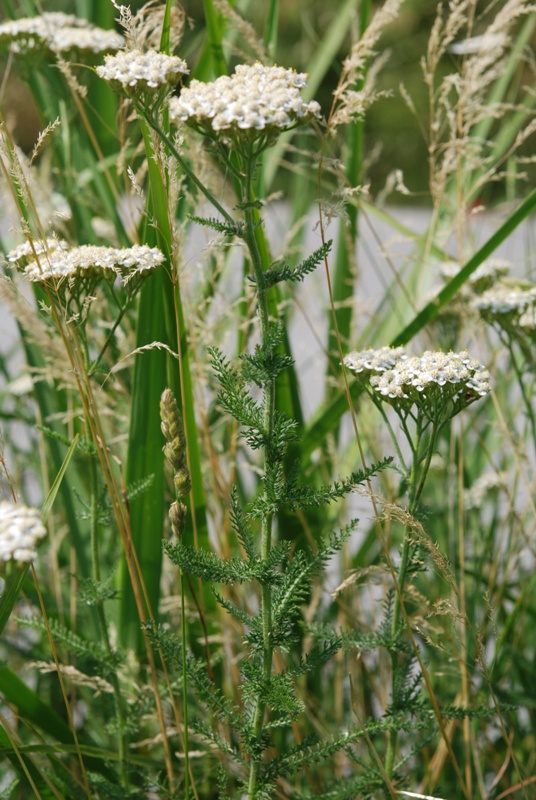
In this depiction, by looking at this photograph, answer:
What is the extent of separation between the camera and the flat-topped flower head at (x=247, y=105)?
0.70 metres

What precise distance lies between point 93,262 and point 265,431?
0.84 ft

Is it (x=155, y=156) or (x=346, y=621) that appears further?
(x=346, y=621)

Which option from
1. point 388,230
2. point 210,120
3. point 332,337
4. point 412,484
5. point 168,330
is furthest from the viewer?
point 388,230

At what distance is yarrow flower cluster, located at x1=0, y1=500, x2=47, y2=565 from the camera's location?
644mm

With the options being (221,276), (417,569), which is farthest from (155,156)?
(221,276)

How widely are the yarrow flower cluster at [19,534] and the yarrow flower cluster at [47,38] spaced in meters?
0.79

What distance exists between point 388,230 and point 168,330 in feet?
10.1

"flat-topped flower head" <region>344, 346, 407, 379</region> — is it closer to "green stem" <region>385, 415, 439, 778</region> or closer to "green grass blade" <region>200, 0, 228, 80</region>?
"green stem" <region>385, 415, 439, 778</region>

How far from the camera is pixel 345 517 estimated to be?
1359mm

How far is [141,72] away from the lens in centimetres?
75

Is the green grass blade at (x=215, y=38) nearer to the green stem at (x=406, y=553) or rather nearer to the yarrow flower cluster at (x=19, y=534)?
the green stem at (x=406, y=553)

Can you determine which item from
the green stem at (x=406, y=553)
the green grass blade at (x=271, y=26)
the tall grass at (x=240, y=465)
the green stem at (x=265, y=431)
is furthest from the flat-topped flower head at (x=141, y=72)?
the green grass blade at (x=271, y=26)

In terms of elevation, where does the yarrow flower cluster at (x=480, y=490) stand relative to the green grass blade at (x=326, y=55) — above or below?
below

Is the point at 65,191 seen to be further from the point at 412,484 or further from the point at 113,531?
the point at 412,484
